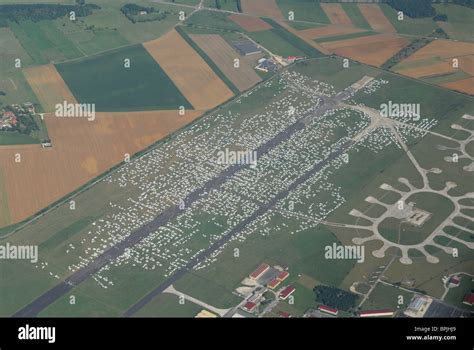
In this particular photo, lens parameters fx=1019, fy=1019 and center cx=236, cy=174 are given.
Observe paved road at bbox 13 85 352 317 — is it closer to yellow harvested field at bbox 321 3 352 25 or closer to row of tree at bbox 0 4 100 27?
yellow harvested field at bbox 321 3 352 25

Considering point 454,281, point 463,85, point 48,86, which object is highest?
point 463,85

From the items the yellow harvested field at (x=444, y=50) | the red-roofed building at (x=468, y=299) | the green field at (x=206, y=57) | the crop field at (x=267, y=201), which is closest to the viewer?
the red-roofed building at (x=468, y=299)

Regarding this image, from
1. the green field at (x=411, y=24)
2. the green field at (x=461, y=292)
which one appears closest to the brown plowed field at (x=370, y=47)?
the green field at (x=411, y=24)

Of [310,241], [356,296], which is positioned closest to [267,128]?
[310,241]

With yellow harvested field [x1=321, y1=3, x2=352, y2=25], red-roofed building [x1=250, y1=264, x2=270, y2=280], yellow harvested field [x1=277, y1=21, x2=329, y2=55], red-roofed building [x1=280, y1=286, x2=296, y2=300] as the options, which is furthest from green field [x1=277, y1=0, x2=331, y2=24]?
red-roofed building [x1=280, y1=286, x2=296, y2=300]

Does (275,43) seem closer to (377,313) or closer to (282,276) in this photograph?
(282,276)

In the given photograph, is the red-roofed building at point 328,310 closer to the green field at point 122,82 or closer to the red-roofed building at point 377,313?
the red-roofed building at point 377,313

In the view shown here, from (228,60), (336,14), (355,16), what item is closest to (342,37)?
(355,16)
